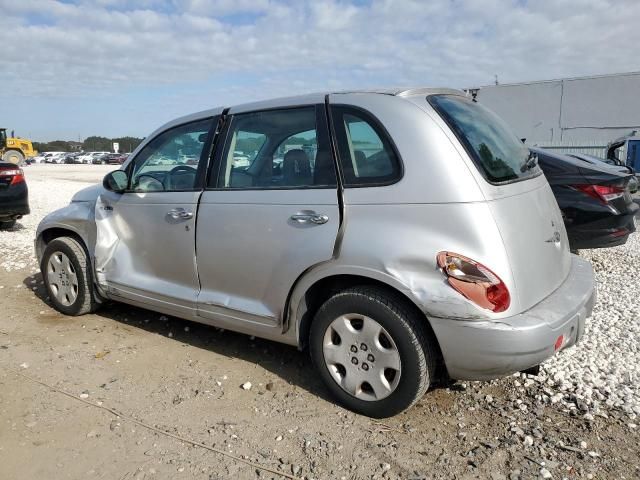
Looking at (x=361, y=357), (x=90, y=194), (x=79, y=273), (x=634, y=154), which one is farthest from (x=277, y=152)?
(x=634, y=154)


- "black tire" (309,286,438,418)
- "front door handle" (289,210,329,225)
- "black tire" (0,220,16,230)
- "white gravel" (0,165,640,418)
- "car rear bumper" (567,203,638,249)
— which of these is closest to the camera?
"black tire" (309,286,438,418)

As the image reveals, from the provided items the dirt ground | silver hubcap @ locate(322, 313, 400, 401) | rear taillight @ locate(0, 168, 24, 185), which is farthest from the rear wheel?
silver hubcap @ locate(322, 313, 400, 401)

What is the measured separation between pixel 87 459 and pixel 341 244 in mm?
1718

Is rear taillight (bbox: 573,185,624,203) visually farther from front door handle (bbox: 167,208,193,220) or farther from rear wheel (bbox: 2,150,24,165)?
rear wheel (bbox: 2,150,24,165)

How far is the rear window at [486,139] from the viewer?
2.96 metres

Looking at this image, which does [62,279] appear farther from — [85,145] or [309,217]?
[85,145]

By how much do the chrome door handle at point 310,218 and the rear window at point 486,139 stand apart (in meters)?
0.87

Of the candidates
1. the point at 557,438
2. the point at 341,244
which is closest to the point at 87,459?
the point at 341,244

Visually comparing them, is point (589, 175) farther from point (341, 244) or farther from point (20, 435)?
point (20, 435)

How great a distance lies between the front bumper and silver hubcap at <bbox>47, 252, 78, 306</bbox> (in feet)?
11.0

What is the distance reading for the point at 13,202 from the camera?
9.02 meters

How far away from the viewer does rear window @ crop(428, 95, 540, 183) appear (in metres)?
2.96

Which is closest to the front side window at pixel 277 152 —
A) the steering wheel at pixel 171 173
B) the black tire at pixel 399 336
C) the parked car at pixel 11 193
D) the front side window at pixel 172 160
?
the front side window at pixel 172 160

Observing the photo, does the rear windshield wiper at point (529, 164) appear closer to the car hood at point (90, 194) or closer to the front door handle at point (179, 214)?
the front door handle at point (179, 214)
